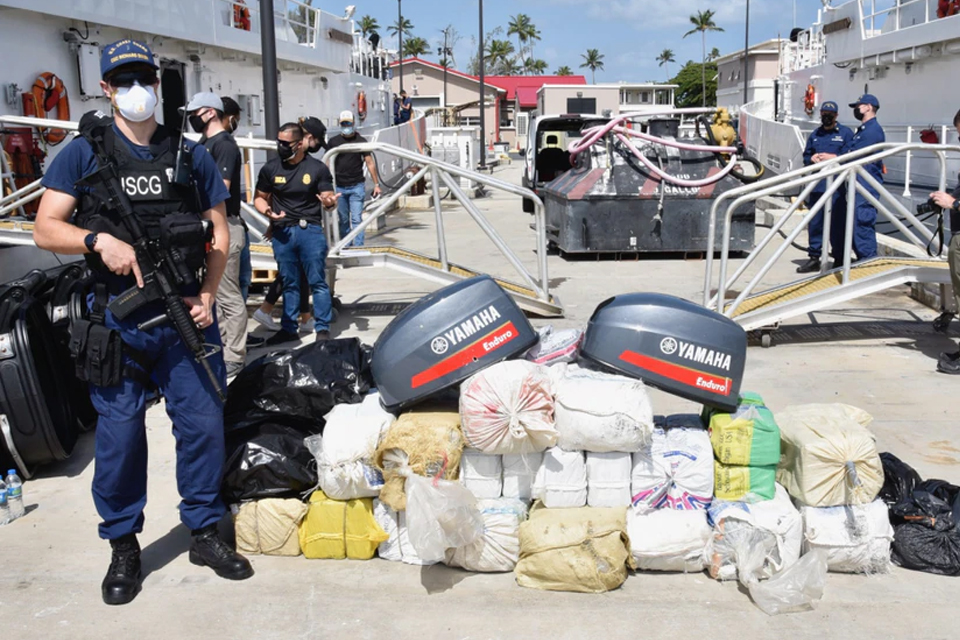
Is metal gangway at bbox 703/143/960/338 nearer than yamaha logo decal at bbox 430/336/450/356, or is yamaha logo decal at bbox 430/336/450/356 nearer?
yamaha logo decal at bbox 430/336/450/356

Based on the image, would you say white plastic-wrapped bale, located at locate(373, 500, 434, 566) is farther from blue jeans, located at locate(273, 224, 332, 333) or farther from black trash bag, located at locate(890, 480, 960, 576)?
blue jeans, located at locate(273, 224, 332, 333)

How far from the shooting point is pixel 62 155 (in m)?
3.27

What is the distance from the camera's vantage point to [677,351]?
3.76m

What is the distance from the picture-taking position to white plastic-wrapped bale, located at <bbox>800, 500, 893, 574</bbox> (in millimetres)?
3463

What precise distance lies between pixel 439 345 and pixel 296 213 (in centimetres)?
354

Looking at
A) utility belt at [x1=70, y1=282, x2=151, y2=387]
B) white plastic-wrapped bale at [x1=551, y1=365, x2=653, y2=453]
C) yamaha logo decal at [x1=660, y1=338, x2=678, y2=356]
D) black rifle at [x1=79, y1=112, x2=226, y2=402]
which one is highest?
black rifle at [x1=79, y1=112, x2=226, y2=402]

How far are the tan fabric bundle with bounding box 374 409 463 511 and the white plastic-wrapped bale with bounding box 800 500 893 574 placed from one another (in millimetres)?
1424

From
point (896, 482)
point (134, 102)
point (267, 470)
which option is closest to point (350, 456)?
point (267, 470)

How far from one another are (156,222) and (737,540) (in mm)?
2521

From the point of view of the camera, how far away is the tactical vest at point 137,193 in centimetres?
328

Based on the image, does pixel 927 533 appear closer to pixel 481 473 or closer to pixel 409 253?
pixel 481 473

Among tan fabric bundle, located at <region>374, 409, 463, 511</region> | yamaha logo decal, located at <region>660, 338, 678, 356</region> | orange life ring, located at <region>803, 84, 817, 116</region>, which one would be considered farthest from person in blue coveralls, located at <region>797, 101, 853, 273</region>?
orange life ring, located at <region>803, 84, 817, 116</region>

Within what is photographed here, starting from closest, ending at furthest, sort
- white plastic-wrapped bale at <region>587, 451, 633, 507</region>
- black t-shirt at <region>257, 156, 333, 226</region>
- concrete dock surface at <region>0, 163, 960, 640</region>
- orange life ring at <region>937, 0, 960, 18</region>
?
concrete dock surface at <region>0, 163, 960, 640</region> → white plastic-wrapped bale at <region>587, 451, 633, 507</region> → black t-shirt at <region>257, 156, 333, 226</region> → orange life ring at <region>937, 0, 960, 18</region>

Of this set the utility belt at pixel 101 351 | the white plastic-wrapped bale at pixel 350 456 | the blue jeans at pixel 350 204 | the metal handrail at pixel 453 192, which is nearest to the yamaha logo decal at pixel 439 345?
the white plastic-wrapped bale at pixel 350 456
